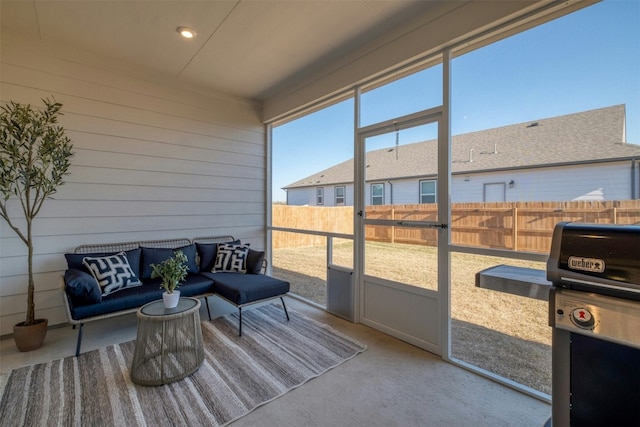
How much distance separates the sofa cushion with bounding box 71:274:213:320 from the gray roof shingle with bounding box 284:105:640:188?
2.48 metres

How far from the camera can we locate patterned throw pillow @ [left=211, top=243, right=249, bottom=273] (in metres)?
3.69

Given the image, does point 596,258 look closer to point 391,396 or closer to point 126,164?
point 391,396

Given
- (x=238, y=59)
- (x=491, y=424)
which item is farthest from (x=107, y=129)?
(x=491, y=424)

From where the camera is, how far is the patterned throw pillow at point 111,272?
2789 millimetres

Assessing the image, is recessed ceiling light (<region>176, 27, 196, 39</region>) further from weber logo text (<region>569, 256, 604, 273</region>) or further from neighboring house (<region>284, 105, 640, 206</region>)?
weber logo text (<region>569, 256, 604, 273</region>)

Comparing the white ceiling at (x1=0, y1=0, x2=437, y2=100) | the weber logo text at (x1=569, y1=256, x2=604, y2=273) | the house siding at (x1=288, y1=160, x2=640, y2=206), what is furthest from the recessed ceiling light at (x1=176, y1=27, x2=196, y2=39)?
the weber logo text at (x1=569, y1=256, x2=604, y2=273)

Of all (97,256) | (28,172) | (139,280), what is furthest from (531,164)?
(28,172)

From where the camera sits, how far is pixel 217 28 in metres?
2.73

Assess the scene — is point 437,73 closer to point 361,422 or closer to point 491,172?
point 491,172

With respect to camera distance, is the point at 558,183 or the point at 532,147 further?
the point at 532,147

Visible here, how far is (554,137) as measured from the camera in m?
1.96

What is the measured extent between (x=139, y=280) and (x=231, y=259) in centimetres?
104

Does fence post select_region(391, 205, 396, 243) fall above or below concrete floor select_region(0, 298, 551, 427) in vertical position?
above

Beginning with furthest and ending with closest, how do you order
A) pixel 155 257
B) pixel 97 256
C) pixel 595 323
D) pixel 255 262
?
pixel 255 262
pixel 155 257
pixel 97 256
pixel 595 323
